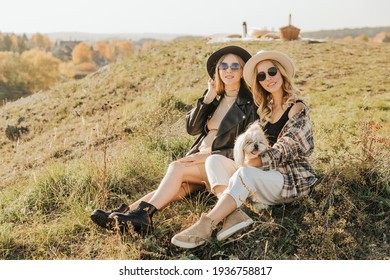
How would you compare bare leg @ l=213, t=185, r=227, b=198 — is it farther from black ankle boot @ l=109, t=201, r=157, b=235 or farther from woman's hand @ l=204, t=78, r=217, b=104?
woman's hand @ l=204, t=78, r=217, b=104

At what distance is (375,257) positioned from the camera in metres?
3.56

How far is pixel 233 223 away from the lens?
11.8ft

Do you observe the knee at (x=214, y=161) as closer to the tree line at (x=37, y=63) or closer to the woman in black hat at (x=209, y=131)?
the woman in black hat at (x=209, y=131)

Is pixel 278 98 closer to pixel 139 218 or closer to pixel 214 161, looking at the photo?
pixel 214 161

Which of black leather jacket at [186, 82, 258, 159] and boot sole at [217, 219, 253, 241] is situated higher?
black leather jacket at [186, 82, 258, 159]

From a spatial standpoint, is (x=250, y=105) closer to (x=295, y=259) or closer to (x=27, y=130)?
(x=295, y=259)

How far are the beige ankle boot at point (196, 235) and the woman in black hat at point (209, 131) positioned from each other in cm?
38

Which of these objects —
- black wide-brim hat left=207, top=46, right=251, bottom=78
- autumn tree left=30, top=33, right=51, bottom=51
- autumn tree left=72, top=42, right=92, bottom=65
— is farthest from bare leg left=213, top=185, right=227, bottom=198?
autumn tree left=30, top=33, right=51, bottom=51

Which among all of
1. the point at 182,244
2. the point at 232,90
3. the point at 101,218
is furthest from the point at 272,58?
the point at 101,218

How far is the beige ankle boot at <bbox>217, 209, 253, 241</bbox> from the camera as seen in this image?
3582mm

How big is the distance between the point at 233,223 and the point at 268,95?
132cm

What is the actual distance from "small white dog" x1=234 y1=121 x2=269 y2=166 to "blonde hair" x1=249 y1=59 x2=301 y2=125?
372 millimetres
